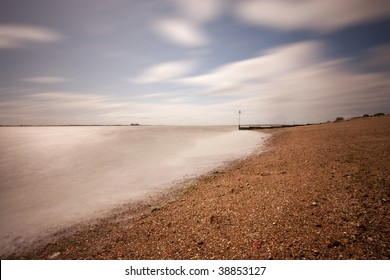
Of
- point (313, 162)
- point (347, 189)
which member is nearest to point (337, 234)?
point (347, 189)

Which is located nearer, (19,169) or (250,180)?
(250,180)

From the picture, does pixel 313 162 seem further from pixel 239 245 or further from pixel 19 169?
pixel 19 169

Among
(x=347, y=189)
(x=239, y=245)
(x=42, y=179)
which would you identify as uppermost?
(x=347, y=189)

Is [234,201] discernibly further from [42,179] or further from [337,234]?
[42,179]

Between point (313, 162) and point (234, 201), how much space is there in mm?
6164

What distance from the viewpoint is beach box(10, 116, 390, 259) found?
476cm

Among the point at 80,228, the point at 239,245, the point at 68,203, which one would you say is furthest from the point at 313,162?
the point at 68,203

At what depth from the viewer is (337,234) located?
16.1ft

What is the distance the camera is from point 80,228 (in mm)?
7621

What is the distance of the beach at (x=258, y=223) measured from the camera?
476 cm

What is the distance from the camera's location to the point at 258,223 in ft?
19.2
